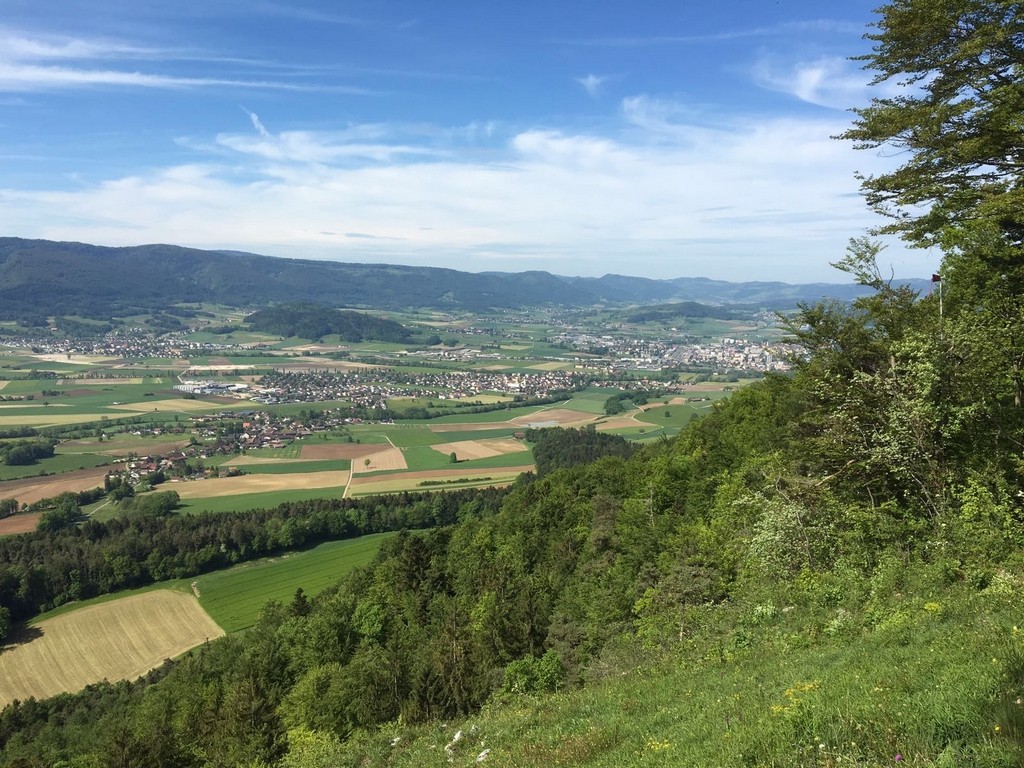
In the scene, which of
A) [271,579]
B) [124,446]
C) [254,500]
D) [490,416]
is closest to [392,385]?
[490,416]

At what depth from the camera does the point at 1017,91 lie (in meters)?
10.9

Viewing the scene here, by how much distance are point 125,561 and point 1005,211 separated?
59113 millimetres

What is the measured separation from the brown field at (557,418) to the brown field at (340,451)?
28041 millimetres

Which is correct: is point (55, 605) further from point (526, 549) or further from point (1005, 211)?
point (1005, 211)

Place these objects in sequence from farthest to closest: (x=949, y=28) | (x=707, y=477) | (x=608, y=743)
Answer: (x=707, y=477)
(x=949, y=28)
(x=608, y=743)

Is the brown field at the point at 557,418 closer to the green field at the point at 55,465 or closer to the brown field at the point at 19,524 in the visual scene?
the green field at the point at 55,465

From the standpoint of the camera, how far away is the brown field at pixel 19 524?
55.9 metres

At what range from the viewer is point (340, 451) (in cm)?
8888

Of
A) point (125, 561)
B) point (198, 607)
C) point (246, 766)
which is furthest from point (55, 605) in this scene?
point (246, 766)

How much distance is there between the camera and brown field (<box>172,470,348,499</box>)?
69.8m

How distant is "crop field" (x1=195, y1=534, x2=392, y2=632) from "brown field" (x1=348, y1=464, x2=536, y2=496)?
42.7 ft

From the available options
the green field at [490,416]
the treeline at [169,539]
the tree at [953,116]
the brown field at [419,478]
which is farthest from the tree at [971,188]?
the green field at [490,416]

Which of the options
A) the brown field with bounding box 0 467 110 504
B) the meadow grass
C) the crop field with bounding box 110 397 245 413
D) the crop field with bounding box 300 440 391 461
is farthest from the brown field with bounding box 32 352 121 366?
the meadow grass

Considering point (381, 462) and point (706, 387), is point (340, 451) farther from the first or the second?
point (706, 387)
